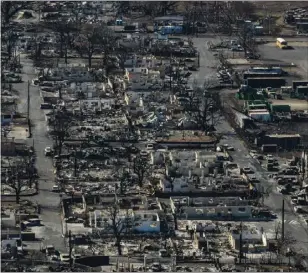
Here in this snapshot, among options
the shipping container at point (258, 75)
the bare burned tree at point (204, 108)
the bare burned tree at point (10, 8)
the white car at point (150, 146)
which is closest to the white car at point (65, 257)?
the white car at point (150, 146)

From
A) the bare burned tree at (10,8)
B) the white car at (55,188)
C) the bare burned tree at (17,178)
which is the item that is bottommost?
the white car at (55,188)

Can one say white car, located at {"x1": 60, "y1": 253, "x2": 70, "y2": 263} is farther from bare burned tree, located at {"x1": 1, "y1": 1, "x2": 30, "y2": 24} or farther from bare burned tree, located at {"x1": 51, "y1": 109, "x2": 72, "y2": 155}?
bare burned tree, located at {"x1": 1, "y1": 1, "x2": 30, "y2": 24}

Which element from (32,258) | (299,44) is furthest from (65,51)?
(32,258)

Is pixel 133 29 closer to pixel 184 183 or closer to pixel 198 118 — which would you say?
pixel 198 118

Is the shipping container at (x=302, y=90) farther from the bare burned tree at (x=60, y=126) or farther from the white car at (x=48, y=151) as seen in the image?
the white car at (x=48, y=151)

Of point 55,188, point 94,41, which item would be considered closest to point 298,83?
point 94,41

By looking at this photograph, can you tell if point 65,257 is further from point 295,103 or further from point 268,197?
point 295,103
